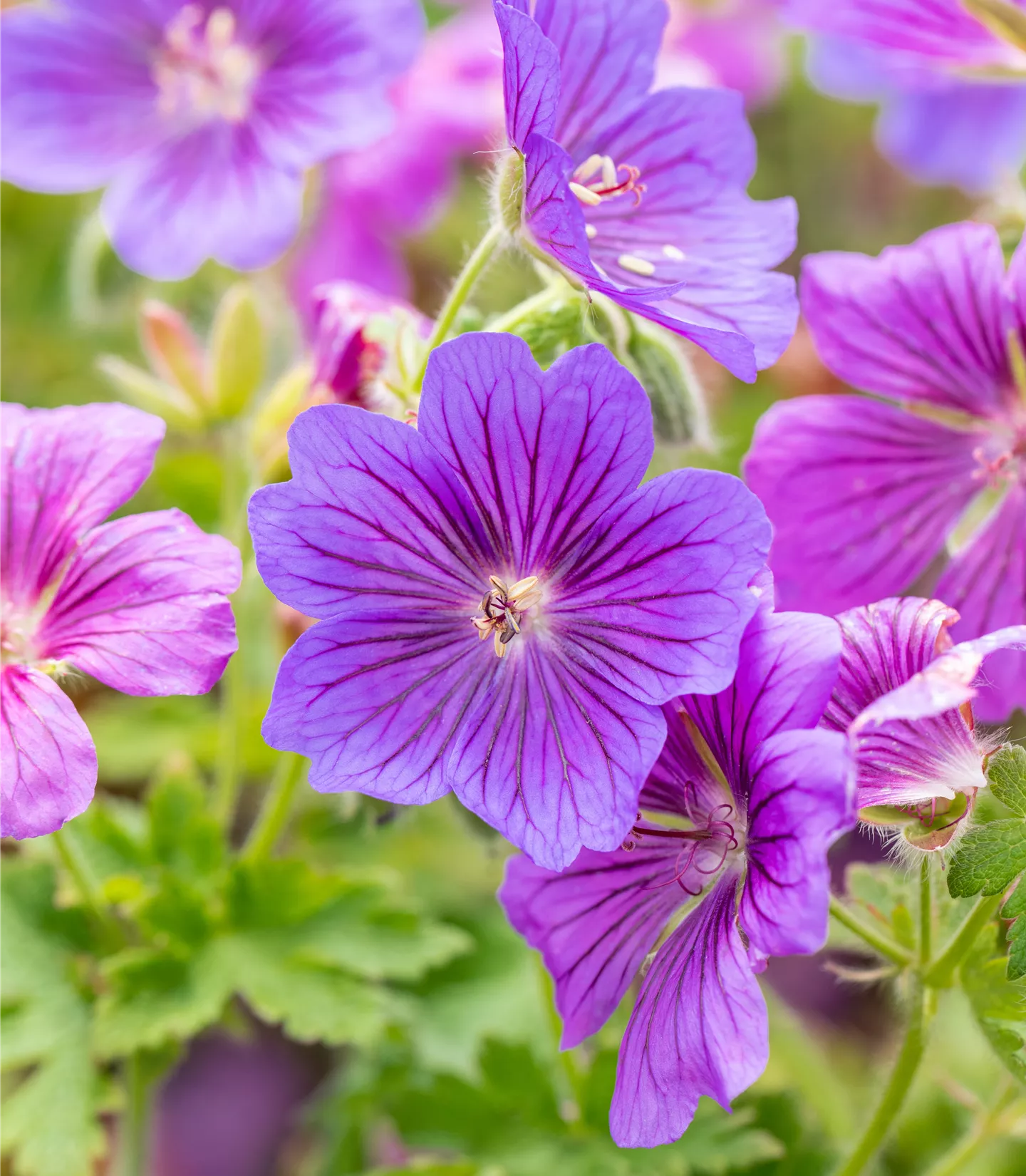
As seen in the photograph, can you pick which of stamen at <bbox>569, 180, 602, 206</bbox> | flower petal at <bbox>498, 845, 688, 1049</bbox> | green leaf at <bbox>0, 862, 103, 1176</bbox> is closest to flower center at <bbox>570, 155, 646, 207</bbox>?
stamen at <bbox>569, 180, 602, 206</bbox>

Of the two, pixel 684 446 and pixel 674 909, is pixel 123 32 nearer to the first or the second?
pixel 684 446

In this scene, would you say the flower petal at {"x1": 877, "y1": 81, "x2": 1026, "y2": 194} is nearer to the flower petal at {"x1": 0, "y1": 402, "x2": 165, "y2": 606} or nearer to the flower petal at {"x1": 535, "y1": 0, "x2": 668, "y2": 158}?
the flower petal at {"x1": 535, "y1": 0, "x2": 668, "y2": 158}

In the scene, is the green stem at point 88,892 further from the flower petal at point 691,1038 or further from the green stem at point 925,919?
the green stem at point 925,919

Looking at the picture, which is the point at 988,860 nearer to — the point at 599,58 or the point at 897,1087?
the point at 897,1087

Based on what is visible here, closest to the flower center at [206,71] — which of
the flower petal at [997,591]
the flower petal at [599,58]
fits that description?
the flower petal at [599,58]

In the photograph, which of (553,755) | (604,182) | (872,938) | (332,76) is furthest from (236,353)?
(872,938)

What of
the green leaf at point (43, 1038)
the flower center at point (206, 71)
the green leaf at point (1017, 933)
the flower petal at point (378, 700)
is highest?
the flower center at point (206, 71)
